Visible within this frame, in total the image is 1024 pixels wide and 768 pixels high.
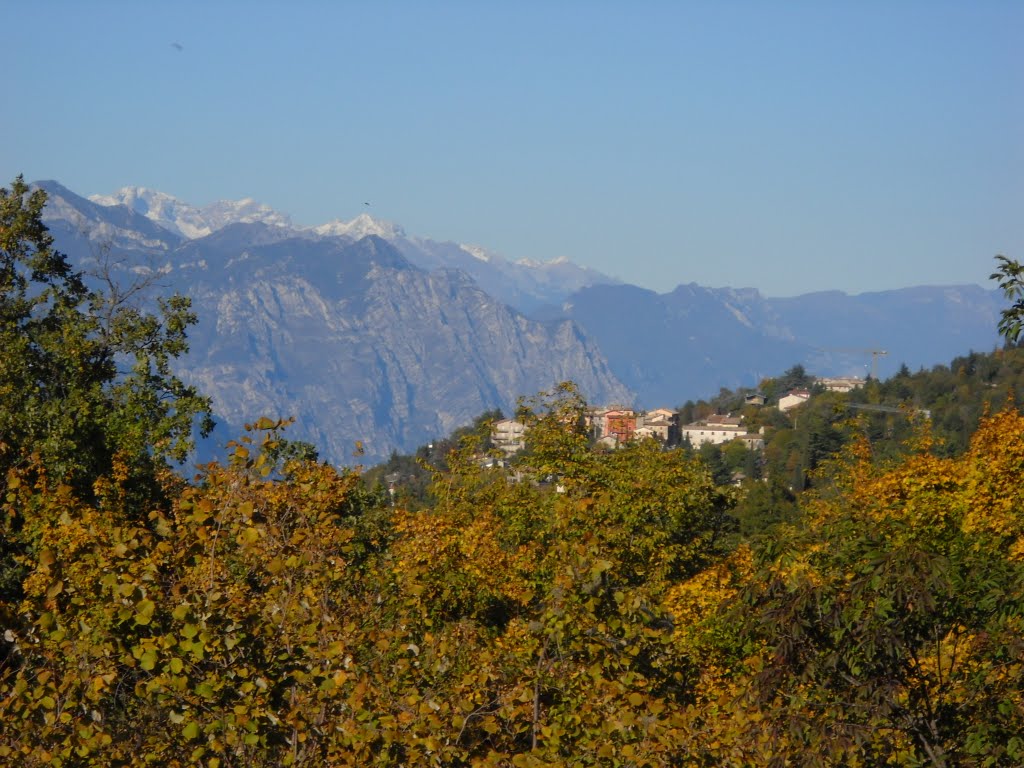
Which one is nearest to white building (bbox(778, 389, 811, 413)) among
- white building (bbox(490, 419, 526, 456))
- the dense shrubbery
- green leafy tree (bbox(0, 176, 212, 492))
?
white building (bbox(490, 419, 526, 456))

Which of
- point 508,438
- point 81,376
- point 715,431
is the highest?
point 81,376

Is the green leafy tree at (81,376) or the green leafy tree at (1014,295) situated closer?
the green leafy tree at (1014,295)

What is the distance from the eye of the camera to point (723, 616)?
37.0ft

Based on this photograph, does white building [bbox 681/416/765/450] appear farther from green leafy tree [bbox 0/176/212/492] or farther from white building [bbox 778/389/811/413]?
green leafy tree [bbox 0/176/212/492]

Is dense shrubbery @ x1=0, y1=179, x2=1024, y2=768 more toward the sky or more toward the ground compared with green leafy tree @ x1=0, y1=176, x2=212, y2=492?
more toward the ground

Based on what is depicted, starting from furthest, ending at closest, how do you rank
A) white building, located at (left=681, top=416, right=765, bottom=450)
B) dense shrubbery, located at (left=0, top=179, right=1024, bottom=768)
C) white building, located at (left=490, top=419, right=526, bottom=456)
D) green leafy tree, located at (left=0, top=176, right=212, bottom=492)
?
white building, located at (left=681, top=416, right=765, bottom=450) < green leafy tree, located at (left=0, top=176, right=212, bottom=492) < white building, located at (left=490, top=419, right=526, bottom=456) < dense shrubbery, located at (left=0, top=179, right=1024, bottom=768)

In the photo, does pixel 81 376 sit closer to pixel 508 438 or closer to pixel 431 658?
pixel 508 438

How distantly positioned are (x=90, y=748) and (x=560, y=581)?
10.0ft

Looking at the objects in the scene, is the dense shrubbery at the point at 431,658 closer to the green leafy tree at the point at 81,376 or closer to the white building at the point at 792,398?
the green leafy tree at the point at 81,376

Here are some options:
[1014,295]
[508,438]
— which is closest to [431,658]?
[1014,295]

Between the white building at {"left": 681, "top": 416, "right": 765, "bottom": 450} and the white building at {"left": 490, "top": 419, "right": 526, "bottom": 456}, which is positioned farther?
the white building at {"left": 681, "top": 416, "right": 765, "bottom": 450}

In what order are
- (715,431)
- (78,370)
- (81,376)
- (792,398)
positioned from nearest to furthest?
(78,370) → (81,376) → (715,431) → (792,398)

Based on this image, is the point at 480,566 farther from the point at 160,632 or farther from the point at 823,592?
the point at 160,632


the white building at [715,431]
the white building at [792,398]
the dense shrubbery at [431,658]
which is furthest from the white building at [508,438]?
the white building at [792,398]
